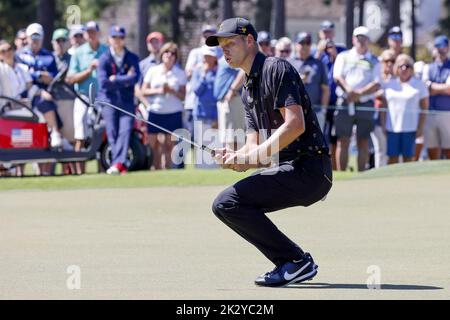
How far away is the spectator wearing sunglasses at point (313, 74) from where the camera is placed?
1900 cm

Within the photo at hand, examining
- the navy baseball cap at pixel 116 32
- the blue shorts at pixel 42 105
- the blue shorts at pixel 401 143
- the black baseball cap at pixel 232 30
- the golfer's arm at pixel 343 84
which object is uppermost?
the black baseball cap at pixel 232 30

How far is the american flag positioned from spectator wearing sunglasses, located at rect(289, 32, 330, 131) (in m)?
3.91

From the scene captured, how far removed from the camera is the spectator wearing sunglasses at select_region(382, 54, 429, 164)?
19000mm

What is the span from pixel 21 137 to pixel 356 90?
15.8 ft

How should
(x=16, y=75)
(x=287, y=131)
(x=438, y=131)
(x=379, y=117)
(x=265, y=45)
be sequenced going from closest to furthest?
(x=287, y=131) → (x=16, y=75) → (x=265, y=45) → (x=379, y=117) → (x=438, y=131)

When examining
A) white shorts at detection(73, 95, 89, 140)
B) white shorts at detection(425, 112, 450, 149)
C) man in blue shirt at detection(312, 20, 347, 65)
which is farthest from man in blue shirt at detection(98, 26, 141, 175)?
white shorts at detection(425, 112, 450, 149)

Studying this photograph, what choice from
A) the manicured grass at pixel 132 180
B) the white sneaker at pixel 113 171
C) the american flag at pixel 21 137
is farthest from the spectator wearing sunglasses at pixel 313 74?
the american flag at pixel 21 137

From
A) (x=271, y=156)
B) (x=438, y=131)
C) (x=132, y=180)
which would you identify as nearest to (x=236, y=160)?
(x=271, y=156)

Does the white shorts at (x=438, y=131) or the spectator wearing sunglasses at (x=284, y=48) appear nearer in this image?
the spectator wearing sunglasses at (x=284, y=48)

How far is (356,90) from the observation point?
62.3ft

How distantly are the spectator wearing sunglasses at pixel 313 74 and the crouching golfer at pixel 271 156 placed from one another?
10.1 meters

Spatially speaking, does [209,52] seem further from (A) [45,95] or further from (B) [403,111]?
(B) [403,111]

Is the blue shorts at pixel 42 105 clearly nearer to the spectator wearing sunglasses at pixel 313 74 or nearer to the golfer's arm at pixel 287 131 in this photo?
the spectator wearing sunglasses at pixel 313 74

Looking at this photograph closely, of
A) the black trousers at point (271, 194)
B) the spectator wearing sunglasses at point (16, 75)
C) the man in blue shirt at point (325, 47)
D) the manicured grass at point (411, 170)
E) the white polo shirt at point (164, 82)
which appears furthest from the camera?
the man in blue shirt at point (325, 47)
